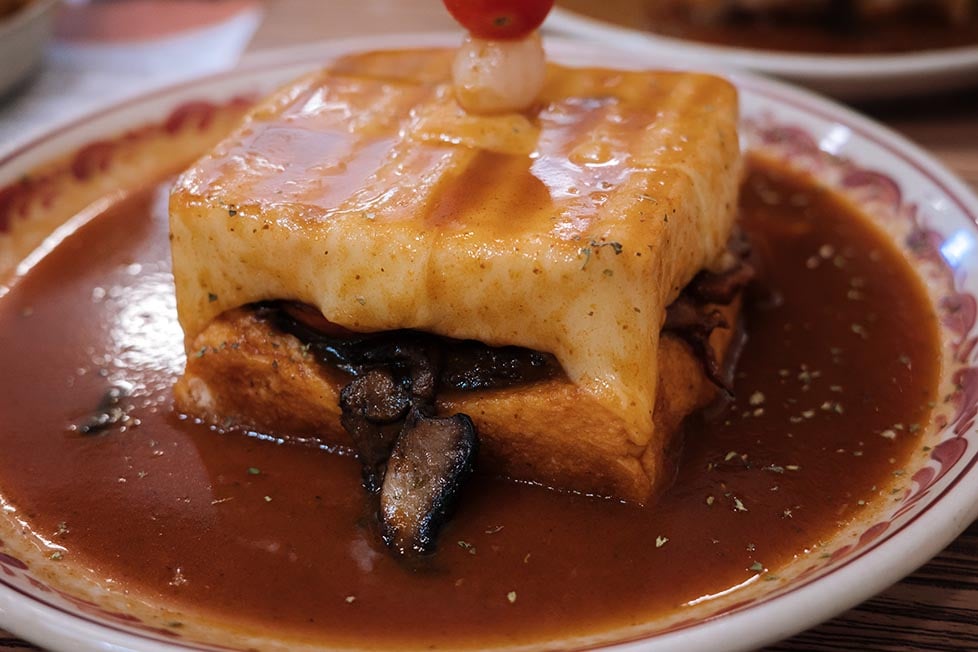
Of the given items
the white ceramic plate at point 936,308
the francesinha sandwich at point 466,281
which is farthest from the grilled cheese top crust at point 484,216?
the white ceramic plate at point 936,308

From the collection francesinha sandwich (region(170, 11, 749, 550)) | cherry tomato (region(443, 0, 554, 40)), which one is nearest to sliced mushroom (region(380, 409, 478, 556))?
francesinha sandwich (region(170, 11, 749, 550))

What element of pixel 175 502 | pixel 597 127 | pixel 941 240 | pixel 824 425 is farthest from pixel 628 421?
pixel 941 240

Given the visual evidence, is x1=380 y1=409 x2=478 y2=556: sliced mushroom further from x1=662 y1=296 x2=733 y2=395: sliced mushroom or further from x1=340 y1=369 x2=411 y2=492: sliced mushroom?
x1=662 y1=296 x2=733 y2=395: sliced mushroom

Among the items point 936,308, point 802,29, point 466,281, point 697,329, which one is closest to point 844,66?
point 802,29

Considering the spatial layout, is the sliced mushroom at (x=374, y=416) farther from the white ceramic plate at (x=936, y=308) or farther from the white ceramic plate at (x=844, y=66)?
the white ceramic plate at (x=844, y=66)

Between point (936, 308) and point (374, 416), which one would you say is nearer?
point (374, 416)

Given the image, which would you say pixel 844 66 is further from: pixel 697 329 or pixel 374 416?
pixel 374 416
